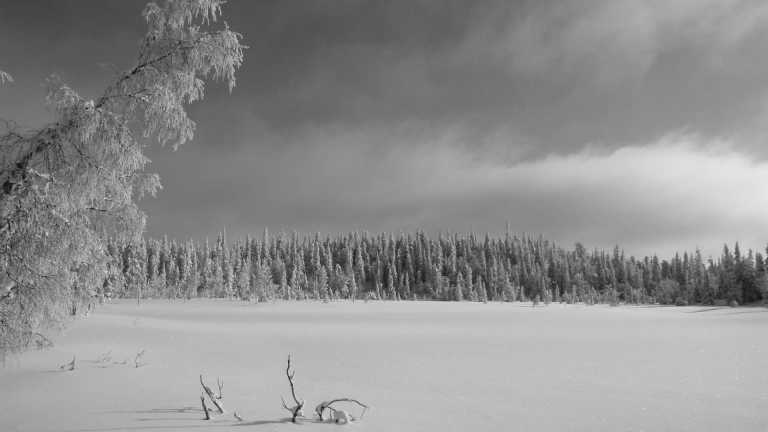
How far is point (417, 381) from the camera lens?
507 inches

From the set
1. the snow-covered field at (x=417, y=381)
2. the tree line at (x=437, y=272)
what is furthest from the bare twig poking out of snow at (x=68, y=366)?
the tree line at (x=437, y=272)

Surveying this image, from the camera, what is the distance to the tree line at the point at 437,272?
326 ft

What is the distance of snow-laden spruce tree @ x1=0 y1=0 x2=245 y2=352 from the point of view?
5895 mm

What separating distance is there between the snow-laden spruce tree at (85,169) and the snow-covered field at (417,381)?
10.1ft

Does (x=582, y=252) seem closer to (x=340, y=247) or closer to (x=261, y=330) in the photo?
(x=340, y=247)

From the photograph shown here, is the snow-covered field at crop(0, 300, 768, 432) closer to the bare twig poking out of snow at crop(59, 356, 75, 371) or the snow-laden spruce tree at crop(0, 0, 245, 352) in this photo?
the bare twig poking out of snow at crop(59, 356, 75, 371)

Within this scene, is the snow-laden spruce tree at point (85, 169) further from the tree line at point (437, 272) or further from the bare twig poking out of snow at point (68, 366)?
the tree line at point (437, 272)

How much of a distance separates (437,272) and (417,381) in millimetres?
128535

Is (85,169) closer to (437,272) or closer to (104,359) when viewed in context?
(104,359)

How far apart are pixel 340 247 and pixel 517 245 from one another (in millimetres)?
69686

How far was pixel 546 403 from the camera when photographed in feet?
33.3

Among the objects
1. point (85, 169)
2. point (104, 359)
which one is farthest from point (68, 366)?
point (85, 169)

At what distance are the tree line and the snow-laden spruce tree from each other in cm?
8677

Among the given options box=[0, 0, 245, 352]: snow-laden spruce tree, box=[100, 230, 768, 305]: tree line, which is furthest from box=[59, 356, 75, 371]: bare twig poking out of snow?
box=[100, 230, 768, 305]: tree line
